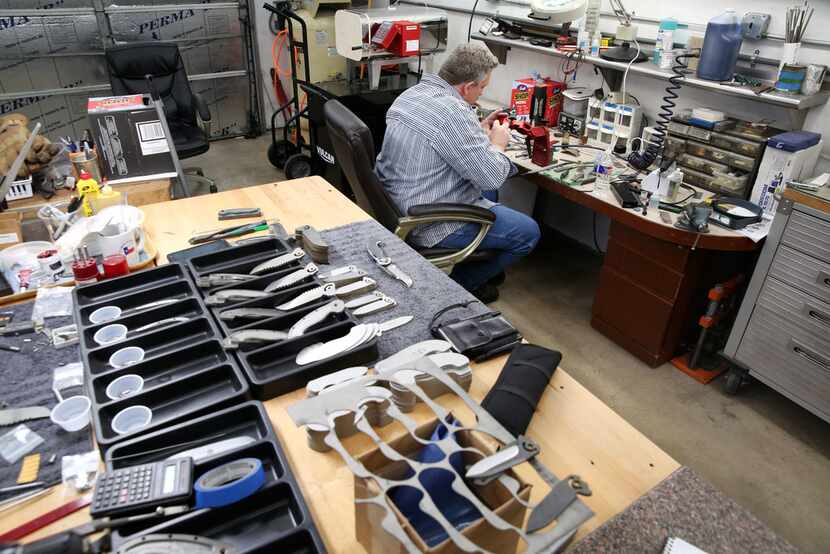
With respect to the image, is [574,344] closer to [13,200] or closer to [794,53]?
[794,53]

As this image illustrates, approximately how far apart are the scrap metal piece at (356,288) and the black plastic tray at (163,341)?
0.32 m

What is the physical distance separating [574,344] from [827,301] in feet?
3.19

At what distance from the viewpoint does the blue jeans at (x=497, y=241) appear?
7.32 feet

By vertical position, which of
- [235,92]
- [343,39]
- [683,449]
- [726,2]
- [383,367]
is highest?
[726,2]

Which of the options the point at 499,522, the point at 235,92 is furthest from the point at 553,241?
the point at 235,92

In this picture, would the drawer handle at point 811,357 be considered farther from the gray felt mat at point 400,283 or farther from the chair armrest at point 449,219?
the gray felt mat at point 400,283

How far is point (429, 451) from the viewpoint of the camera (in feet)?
2.77

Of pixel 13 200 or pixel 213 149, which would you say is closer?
pixel 13 200

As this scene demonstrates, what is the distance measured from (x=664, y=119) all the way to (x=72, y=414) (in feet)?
8.51

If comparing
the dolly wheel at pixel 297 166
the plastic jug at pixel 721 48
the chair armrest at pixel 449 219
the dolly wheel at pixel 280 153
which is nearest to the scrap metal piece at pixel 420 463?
the chair armrest at pixel 449 219

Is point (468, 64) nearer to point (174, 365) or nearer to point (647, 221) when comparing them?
point (647, 221)

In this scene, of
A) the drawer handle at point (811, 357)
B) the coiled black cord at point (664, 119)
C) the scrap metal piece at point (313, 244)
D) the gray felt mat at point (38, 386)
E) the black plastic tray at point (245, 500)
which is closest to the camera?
the black plastic tray at point (245, 500)

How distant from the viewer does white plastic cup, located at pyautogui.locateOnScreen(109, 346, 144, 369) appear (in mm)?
1132

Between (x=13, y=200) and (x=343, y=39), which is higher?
(x=343, y=39)
